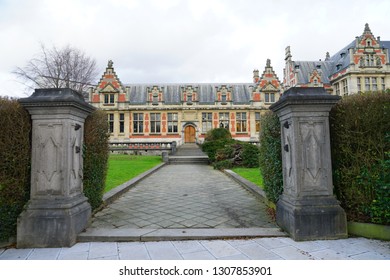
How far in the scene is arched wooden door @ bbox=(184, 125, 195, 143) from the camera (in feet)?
119

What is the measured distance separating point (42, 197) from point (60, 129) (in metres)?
0.99

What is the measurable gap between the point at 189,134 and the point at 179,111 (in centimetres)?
382

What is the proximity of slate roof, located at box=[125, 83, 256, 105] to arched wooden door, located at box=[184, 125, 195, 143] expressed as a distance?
4353mm

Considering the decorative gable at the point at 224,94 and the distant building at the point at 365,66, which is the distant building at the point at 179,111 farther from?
the distant building at the point at 365,66

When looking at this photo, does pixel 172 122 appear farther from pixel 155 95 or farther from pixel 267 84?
pixel 267 84

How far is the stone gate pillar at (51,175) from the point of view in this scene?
3.22m

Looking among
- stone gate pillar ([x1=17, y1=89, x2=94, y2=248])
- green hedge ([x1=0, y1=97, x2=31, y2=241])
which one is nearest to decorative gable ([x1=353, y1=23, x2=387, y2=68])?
stone gate pillar ([x1=17, y1=89, x2=94, y2=248])

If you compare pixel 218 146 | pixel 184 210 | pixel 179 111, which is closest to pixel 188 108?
pixel 179 111

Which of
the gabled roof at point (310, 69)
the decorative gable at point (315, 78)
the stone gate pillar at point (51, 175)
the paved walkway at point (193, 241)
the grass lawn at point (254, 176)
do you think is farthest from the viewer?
the gabled roof at point (310, 69)

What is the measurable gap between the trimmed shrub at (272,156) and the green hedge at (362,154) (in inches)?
34.5

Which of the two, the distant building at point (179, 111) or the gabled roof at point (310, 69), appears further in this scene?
the gabled roof at point (310, 69)

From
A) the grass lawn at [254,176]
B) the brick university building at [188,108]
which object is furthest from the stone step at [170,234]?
the brick university building at [188,108]

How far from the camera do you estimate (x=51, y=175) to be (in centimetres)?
338
